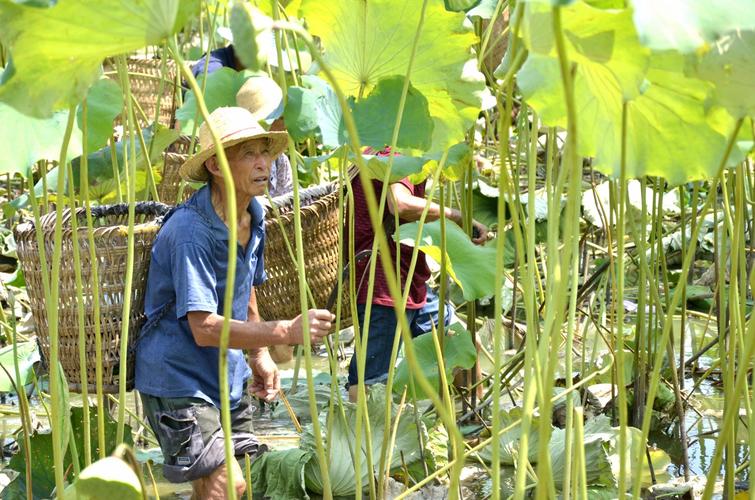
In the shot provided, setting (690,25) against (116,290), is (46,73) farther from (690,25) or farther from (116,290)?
(116,290)

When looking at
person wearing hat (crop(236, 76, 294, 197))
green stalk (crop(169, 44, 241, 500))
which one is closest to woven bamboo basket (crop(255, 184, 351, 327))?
person wearing hat (crop(236, 76, 294, 197))

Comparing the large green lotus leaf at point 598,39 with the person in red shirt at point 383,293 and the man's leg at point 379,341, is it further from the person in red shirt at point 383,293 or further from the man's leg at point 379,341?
the man's leg at point 379,341

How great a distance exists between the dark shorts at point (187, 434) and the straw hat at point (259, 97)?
25.8 inches

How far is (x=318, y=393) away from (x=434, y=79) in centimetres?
170

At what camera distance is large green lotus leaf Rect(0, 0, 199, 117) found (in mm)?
1098

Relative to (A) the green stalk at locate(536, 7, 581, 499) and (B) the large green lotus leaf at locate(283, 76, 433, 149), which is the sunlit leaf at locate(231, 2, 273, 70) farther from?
(B) the large green lotus leaf at locate(283, 76, 433, 149)

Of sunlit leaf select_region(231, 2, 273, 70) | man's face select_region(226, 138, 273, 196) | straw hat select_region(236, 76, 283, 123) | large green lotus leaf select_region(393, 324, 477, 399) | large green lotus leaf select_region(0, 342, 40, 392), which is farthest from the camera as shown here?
large green lotus leaf select_region(0, 342, 40, 392)

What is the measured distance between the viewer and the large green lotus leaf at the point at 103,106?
2094mm

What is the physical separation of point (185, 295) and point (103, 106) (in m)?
0.44

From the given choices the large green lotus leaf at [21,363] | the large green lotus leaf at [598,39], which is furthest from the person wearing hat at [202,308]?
the large green lotus leaf at [598,39]

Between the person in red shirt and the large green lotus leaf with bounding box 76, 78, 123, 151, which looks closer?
the large green lotus leaf with bounding box 76, 78, 123, 151

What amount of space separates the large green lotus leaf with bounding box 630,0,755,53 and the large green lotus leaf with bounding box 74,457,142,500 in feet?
1.99

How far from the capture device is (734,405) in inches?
52.1

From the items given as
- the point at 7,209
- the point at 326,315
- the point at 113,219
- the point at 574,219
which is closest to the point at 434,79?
the point at 326,315
